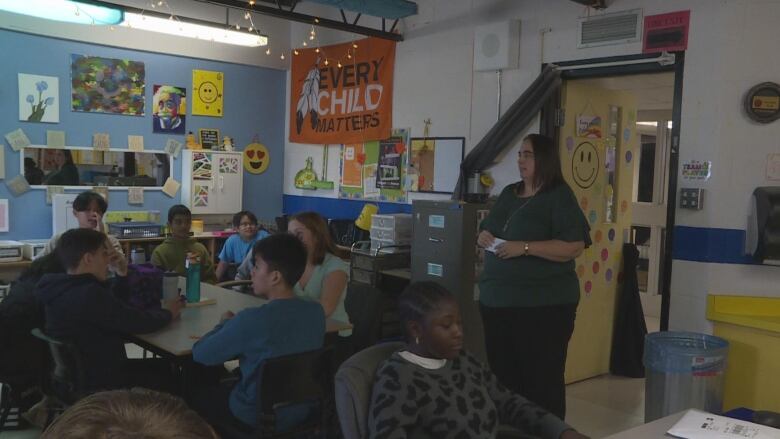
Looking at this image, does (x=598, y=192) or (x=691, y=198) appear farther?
(x=598, y=192)

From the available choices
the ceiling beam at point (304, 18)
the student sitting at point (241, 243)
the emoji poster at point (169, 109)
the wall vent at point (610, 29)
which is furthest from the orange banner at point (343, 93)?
the wall vent at point (610, 29)

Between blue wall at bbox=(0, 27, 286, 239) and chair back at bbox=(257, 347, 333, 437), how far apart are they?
477cm

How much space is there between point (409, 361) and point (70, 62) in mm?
5667

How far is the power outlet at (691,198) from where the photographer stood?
4285 millimetres

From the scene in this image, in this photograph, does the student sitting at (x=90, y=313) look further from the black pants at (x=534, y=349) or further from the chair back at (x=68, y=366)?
the black pants at (x=534, y=349)

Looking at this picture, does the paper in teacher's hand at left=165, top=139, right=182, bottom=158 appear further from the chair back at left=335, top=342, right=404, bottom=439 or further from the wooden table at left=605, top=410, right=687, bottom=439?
the wooden table at left=605, top=410, right=687, bottom=439

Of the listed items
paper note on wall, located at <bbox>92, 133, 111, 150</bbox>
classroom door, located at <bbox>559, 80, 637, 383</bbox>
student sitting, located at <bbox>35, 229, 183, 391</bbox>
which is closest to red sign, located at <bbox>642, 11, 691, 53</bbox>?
classroom door, located at <bbox>559, 80, 637, 383</bbox>

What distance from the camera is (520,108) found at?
5180 millimetres

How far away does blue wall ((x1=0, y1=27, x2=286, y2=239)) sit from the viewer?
6.31m

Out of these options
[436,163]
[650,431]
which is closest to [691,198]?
[436,163]

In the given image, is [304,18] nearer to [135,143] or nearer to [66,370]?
[135,143]

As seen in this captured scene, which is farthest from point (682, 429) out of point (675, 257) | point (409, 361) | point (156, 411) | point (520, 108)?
point (520, 108)

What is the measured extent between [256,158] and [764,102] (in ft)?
17.9

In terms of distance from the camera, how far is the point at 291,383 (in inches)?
→ 107
